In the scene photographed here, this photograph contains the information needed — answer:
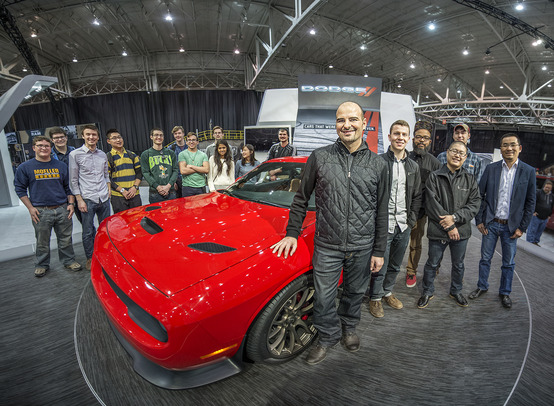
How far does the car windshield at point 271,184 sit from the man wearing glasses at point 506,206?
1.68 metres

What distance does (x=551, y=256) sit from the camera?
10.4ft

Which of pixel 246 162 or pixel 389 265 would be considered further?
pixel 246 162

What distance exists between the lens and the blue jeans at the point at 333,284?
1434 millimetres

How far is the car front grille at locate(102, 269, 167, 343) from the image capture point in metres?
1.13

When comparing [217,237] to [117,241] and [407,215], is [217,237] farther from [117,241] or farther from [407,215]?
[407,215]

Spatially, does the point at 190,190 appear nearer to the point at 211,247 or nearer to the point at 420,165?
the point at 211,247

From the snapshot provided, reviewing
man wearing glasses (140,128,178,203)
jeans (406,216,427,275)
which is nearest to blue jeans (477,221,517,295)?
jeans (406,216,427,275)

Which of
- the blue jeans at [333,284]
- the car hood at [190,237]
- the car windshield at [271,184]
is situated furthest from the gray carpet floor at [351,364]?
the car windshield at [271,184]

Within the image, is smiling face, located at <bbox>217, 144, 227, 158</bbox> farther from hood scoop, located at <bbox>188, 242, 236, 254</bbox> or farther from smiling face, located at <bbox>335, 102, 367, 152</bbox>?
smiling face, located at <bbox>335, 102, 367, 152</bbox>

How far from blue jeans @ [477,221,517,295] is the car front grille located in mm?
2668

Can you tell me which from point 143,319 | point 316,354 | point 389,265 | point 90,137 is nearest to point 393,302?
point 389,265

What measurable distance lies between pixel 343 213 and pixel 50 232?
A: 119 inches

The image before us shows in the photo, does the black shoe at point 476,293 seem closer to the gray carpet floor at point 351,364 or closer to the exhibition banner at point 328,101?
the gray carpet floor at point 351,364

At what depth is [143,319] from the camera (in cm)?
121
